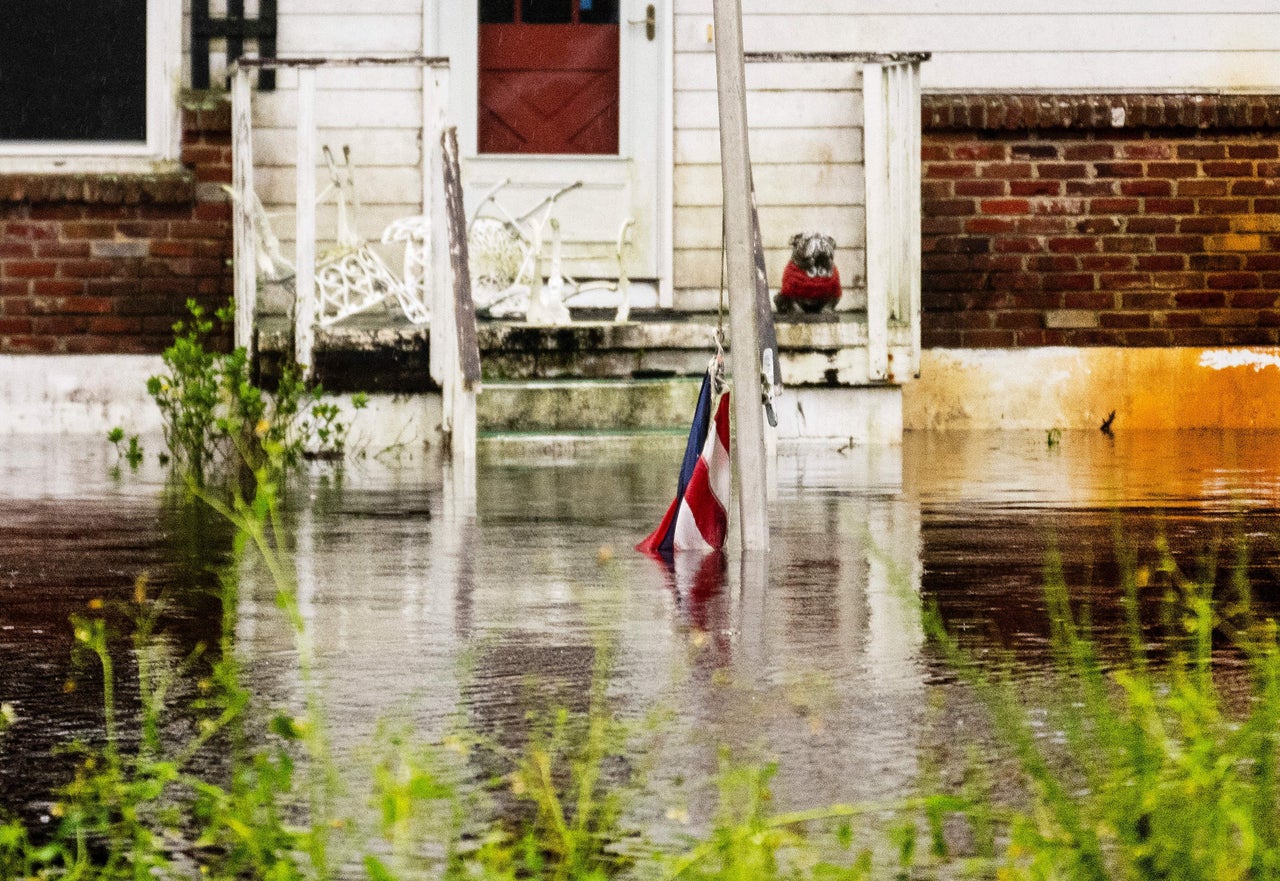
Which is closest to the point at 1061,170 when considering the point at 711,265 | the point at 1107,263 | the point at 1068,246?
the point at 1068,246

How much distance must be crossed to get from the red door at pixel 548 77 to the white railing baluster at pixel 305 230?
224 centimetres

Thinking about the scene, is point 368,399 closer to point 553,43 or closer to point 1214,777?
point 553,43

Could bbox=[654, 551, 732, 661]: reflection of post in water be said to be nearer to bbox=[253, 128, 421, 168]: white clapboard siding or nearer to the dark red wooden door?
bbox=[253, 128, 421, 168]: white clapboard siding

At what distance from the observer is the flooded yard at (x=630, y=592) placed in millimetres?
3609

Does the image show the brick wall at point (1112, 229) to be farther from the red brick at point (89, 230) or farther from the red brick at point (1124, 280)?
the red brick at point (89, 230)

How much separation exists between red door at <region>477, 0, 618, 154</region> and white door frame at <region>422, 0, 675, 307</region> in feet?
0.34

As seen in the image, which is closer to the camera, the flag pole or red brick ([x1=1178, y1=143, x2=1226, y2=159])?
the flag pole

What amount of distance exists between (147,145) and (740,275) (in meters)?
6.75

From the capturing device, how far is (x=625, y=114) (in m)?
12.2

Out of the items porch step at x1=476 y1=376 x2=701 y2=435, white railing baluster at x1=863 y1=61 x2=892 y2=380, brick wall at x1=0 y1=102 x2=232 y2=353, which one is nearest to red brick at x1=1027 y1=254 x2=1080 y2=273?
white railing baluster at x1=863 y1=61 x2=892 y2=380

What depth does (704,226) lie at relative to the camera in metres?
12.0

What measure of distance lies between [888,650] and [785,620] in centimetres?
44

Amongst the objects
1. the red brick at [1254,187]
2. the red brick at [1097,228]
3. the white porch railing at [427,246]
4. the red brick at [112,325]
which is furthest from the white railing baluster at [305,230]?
the red brick at [1254,187]

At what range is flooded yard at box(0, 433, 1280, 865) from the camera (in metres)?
3.61
